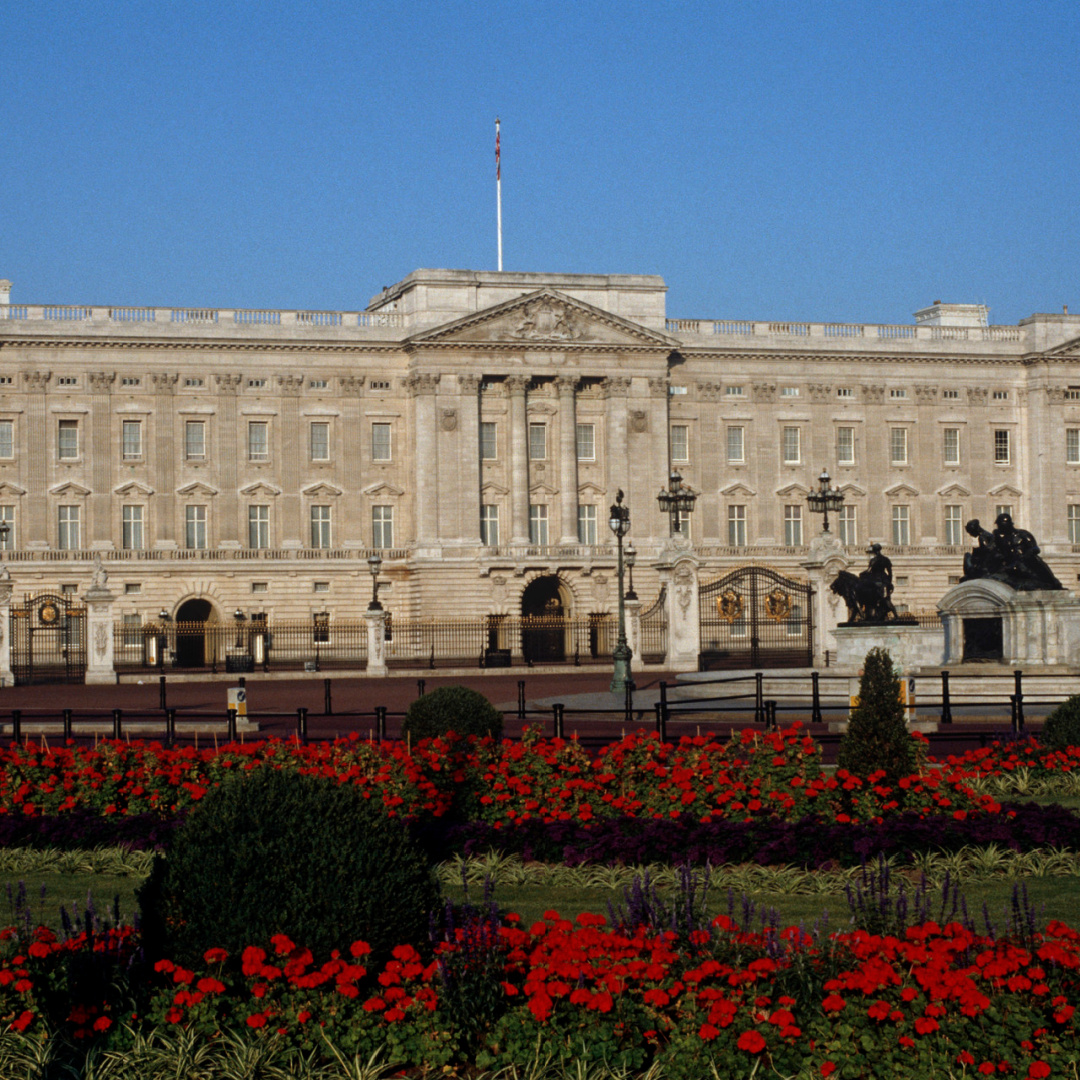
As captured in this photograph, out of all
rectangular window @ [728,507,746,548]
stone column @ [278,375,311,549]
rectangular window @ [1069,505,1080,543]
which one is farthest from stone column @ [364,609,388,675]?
rectangular window @ [1069,505,1080,543]

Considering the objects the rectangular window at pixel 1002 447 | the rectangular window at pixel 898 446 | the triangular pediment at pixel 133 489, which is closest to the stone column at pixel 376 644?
the triangular pediment at pixel 133 489

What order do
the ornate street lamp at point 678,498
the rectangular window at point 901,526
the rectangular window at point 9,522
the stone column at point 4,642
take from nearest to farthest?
1. the stone column at point 4,642
2. the ornate street lamp at point 678,498
3. the rectangular window at point 9,522
4. the rectangular window at point 901,526

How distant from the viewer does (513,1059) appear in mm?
8859

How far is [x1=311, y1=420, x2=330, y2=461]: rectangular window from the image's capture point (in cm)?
7306

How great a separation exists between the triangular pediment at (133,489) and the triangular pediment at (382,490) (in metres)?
9.51

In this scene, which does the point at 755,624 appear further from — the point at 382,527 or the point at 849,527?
the point at 849,527

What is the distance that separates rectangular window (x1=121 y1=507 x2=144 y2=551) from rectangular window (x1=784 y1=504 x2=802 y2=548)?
1190 inches

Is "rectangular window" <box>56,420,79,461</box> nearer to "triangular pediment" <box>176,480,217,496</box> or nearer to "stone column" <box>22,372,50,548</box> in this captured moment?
"stone column" <box>22,372,50,548</box>

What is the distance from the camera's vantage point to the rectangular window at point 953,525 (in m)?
79.3

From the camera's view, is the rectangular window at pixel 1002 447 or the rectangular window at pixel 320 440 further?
the rectangular window at pixel 1002 447

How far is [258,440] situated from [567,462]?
14.1 meters

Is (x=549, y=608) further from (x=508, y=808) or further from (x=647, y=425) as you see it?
(x=508, y=808)

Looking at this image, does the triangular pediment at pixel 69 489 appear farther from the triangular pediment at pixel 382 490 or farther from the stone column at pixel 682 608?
the stone column at pixel 682 608

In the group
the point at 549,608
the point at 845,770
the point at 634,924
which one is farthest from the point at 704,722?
the point at 549,608
